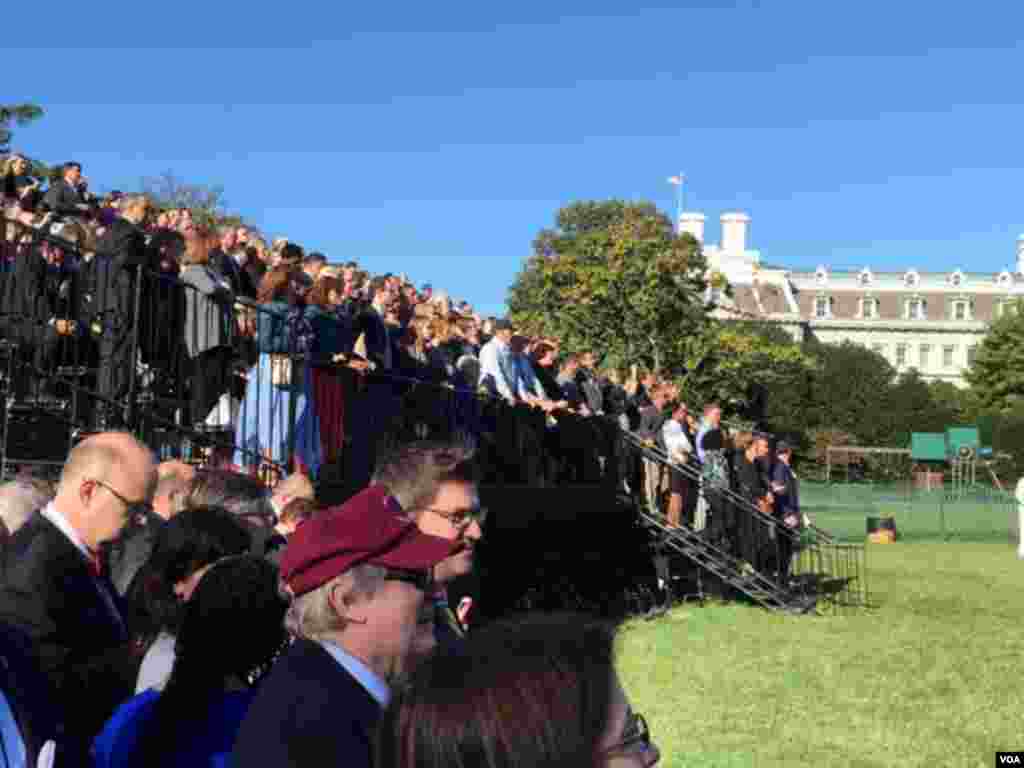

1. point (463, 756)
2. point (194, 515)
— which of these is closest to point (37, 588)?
point (194, 515)

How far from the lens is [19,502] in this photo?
6.12 metres

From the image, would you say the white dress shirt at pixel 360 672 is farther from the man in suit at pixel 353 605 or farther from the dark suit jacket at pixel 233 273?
the dark suit jacket at pixel 233 273

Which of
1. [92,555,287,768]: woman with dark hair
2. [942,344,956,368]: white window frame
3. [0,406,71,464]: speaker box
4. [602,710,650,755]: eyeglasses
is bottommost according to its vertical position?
[92,555,287,768]: woman with dark hair

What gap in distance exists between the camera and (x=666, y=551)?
22.7 meters

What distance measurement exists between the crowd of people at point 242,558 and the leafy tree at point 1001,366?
3494 inches

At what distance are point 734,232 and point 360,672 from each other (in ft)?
482

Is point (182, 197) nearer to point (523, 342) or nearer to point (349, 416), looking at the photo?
point (523, 342)

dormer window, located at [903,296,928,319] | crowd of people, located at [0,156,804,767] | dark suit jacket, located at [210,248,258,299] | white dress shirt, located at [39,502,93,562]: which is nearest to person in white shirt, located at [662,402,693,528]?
crowd of people, located at [0,156,804,767]

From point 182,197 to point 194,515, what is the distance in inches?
1764

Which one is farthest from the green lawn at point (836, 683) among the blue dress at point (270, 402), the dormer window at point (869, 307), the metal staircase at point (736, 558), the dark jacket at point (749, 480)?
the dormer window at point (869, 307)

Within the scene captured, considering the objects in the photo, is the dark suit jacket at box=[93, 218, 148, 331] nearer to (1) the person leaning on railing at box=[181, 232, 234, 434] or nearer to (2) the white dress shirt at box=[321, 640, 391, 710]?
(1) the person leaning on railing at box=[181, 232, 234, 434]

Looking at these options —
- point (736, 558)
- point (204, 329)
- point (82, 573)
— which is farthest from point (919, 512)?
point (82, 573)

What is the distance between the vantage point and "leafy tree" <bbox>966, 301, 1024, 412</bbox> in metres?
96.7

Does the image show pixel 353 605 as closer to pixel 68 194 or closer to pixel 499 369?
pixel 68 194
